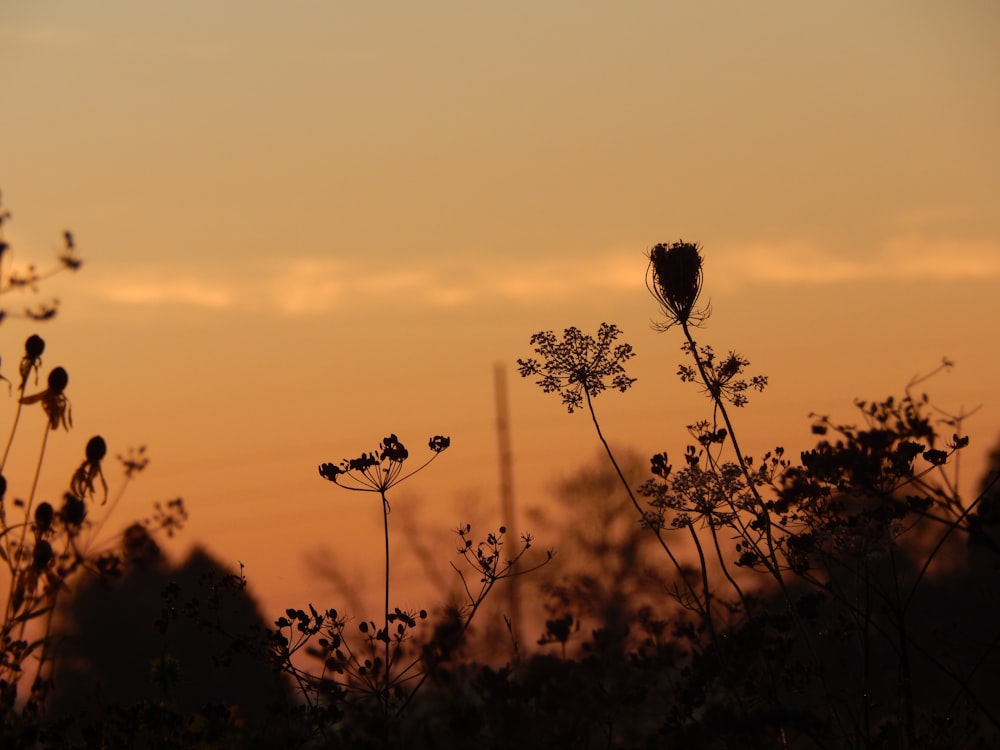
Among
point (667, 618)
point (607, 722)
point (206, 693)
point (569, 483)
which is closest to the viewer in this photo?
point (607, 722)

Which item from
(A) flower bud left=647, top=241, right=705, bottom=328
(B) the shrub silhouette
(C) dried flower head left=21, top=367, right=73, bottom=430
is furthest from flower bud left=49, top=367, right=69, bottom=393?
(B) the shrub silhouette

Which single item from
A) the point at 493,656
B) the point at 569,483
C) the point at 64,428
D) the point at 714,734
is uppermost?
the point at 569,483

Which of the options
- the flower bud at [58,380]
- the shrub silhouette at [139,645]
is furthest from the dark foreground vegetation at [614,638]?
the shrub silhouette at [139,645]

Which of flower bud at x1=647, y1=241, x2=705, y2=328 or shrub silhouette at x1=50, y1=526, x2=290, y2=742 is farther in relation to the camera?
shrub silhouette at x1=50, y1=526, x2=290, y2=742

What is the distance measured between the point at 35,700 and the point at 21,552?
3.89 feet

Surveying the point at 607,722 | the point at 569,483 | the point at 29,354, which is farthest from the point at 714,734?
the point at 569,483

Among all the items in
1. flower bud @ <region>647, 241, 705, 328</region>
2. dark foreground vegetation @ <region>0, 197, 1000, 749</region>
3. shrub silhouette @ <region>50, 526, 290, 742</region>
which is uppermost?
shrub silhouette @ <region>50, 526, 290, 742</region>

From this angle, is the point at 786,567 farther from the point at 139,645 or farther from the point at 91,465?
the point at 139,645

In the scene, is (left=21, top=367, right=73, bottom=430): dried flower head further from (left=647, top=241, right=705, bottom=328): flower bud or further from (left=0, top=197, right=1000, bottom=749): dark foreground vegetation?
(left=647, top=241, right=705, bottom=328): flower bud

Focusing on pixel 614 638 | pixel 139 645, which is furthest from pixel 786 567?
pixel 139 645

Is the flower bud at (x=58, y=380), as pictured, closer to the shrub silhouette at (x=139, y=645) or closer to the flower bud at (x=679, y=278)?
the flower bud at (x=679, y=278)

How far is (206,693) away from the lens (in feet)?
212

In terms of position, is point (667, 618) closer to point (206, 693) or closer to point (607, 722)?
point (607, 722)

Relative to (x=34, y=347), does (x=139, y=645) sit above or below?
above
